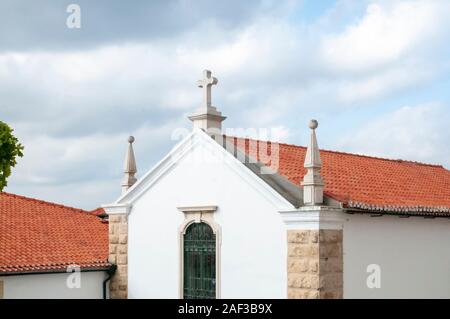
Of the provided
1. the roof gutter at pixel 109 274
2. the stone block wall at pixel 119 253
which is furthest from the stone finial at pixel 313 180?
the roof gutter at pixel 109 274

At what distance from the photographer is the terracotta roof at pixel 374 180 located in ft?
52.6

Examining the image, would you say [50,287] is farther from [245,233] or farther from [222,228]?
[245,233]

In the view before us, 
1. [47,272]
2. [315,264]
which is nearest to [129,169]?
[47,272]

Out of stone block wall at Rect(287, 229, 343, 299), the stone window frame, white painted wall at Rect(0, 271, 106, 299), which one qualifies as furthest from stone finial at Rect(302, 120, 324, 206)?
white painted wall at Rect(0, 271, 106, 299)

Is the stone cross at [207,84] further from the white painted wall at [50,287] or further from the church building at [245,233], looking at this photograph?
the white painted wall at [50,287]

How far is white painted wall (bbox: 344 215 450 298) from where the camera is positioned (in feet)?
49.8

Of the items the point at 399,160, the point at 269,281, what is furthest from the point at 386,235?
the point at 399,160

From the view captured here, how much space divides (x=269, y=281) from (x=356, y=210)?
2.61m

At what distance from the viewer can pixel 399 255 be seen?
16219mm

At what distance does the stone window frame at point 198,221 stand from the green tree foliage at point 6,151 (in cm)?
467

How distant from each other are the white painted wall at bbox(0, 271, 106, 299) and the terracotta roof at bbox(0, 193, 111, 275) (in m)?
0.29

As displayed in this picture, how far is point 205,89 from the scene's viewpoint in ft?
58.9

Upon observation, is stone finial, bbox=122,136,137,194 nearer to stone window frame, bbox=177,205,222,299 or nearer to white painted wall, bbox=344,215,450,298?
stone window frame, bbox=177,205,222,299

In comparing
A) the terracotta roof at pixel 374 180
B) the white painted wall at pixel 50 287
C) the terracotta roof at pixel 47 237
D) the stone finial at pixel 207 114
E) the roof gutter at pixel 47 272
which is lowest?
the white painted wall at pixel 50 287
